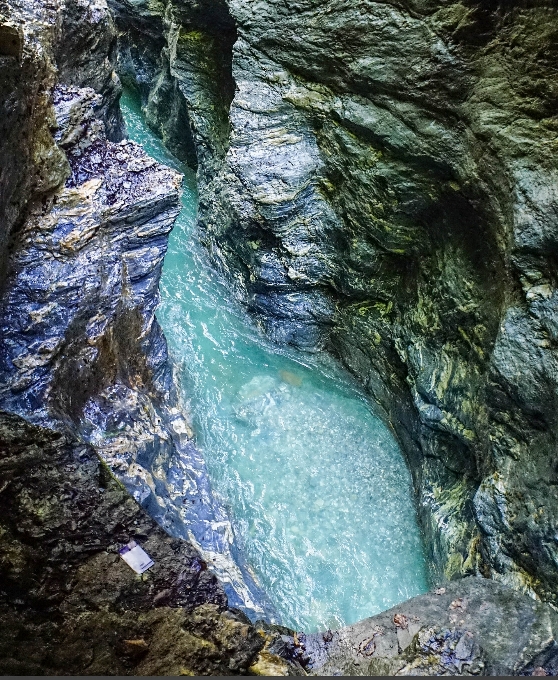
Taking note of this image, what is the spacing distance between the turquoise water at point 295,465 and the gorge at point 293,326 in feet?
0.17

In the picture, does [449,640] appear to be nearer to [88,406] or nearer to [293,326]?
[88,406]

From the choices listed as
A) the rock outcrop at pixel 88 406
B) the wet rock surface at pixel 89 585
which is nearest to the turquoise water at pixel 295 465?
the rock outcrop at pixel 88 406

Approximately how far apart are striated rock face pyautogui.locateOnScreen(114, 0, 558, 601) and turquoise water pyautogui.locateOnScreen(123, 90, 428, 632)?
13.5 inches

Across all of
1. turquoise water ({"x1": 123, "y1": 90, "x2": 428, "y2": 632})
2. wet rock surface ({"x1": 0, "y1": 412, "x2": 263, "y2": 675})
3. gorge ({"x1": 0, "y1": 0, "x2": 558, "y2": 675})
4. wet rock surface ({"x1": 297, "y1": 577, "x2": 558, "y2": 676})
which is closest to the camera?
wet rock surface ({"x1": 0, "y1": 412, "x2": 263, "y2": 675})

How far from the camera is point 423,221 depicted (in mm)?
6434

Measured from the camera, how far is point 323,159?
7.14m

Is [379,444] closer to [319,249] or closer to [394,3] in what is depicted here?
[319,249]

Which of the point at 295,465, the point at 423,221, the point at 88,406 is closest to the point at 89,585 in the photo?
the point at 88,406

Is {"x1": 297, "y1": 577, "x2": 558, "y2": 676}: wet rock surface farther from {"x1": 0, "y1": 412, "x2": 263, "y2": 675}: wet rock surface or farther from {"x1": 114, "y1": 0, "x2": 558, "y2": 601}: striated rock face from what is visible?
{"x1": 0, "y1": 412, "x2": 263, "y2": 675}: wet rock surface

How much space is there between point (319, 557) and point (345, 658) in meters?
1.91

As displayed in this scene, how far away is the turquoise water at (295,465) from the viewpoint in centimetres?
591

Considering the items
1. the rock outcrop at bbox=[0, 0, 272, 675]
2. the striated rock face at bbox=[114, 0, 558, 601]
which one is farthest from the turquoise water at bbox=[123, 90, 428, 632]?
the rock outcrop at bbox=[0, 0, 272, 675]

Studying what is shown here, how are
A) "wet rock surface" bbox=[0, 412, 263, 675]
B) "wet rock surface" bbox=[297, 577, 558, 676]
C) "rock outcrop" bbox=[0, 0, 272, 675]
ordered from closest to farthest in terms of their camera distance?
"wet rock surface" bbox=[0, 412, 263, 675], "rock outcrop" bbox=[0, 0, 272, 675], "wet rock surface" bbox=[297, 577, 558, 676]

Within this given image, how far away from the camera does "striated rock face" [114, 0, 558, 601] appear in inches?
197
